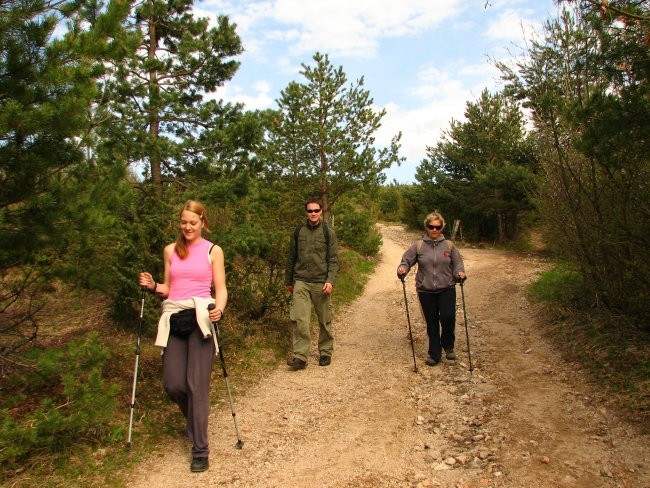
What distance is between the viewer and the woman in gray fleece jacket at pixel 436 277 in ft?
21.0

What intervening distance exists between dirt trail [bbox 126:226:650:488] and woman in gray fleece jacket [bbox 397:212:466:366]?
0.49 meters

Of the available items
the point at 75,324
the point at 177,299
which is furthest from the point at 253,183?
the point at 75,324

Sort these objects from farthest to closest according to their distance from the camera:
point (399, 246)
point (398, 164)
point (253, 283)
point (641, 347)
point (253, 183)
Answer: point (399, 246) < point (398, 164) < point (253, 283) < point (253, 183) < point (641, 347)

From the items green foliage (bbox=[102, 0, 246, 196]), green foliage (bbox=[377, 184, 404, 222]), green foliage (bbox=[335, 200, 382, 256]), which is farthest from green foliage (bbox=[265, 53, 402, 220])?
green foliage (bbox=[377, 184, 404, 222])

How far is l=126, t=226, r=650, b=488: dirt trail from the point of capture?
3.78 metres

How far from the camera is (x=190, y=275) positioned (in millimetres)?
4105

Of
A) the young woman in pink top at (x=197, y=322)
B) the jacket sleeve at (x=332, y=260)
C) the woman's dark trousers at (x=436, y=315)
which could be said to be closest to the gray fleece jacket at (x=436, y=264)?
the woman's dark trousers at (x=436, y=315)

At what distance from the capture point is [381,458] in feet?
13.4

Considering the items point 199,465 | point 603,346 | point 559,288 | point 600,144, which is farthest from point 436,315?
point 559,288

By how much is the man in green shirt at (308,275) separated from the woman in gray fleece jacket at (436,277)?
3.18 ft

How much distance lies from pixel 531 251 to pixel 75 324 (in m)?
18.2

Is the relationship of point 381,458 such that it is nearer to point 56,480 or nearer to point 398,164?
point 56,480

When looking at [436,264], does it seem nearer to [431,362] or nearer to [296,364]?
[431,362]

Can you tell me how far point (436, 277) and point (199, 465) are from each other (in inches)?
147
